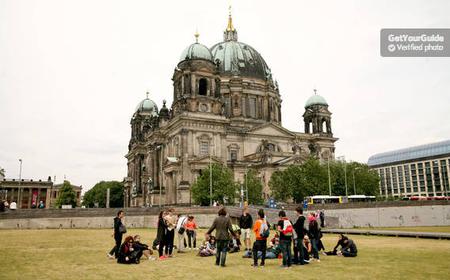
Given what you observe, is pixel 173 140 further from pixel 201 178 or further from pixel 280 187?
pixel 280 187

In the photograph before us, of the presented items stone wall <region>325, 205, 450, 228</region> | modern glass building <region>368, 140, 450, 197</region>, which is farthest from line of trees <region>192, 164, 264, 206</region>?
modern glass building <region>368, 140, 450, 197</region>

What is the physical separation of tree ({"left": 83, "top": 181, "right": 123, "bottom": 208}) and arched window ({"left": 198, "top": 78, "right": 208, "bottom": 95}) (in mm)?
71991

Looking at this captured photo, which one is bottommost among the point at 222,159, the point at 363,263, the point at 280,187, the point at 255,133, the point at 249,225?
the point at 363,263

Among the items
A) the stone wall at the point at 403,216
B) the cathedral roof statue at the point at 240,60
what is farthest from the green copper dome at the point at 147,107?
the stone wall at the point at 403,216

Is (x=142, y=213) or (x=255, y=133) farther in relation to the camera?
(x=255, y=133)

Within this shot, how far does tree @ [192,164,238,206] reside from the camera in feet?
186

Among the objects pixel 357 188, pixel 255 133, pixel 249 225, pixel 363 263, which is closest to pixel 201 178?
pixel 255 133

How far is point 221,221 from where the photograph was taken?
48.5 ft

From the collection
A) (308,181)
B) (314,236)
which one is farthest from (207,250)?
(308,181)

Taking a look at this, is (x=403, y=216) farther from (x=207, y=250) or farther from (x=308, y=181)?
(x=207, y=250)

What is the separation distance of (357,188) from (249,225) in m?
58.1

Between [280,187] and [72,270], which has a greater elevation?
[280,187]

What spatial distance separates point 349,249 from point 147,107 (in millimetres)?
84446

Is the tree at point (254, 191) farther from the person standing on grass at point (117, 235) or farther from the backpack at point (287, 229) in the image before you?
the backpack at point (287, 229)
